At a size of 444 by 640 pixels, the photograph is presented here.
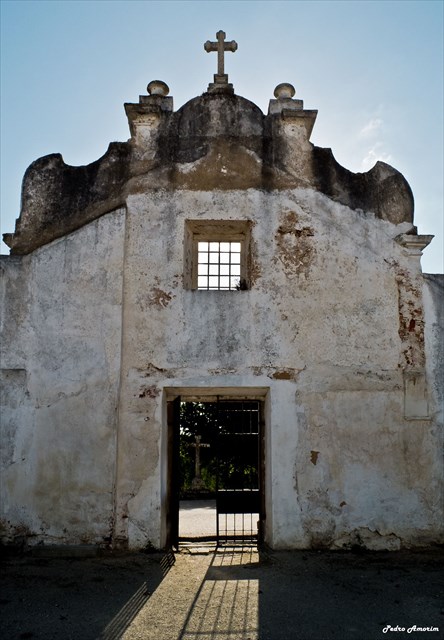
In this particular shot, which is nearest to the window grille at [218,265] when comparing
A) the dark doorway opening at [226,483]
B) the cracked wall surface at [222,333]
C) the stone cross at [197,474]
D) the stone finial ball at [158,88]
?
the cracked wall surface at [222,333]

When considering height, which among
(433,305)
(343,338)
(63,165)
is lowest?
(343,338)

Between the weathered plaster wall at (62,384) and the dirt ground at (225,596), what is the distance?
2.09 feet

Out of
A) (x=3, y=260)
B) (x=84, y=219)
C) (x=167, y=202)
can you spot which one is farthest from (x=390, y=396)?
(x=3, y=260)

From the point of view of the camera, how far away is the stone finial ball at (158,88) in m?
8.21

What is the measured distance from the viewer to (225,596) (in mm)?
5355

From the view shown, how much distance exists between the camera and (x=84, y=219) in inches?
302

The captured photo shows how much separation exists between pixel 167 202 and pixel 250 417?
151 inches

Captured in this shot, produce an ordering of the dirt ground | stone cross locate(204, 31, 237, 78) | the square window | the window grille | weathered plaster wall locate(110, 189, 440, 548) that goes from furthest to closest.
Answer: stone cross locate(204, 31, 237, 78) < the window grille < the square window < weathered plaster wall locate(110, 189, 440, 548) < the dirt ground

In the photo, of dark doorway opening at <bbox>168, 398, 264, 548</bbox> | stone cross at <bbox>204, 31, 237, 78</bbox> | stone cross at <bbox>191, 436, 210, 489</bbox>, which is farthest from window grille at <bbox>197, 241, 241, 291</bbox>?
stone cross at <bbox>191, 436, 210, 489</bbox>

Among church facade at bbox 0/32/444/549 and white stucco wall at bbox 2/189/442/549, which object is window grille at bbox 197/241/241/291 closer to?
church facade at bbox 0/32/444/549

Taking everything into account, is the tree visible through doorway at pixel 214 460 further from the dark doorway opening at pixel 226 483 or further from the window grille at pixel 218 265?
the window grille at pixel 218 265

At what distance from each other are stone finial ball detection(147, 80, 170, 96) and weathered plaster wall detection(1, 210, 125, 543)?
7.10 feet

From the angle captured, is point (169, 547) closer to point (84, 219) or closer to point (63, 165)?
point (84, 219)

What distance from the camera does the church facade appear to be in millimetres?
6984
